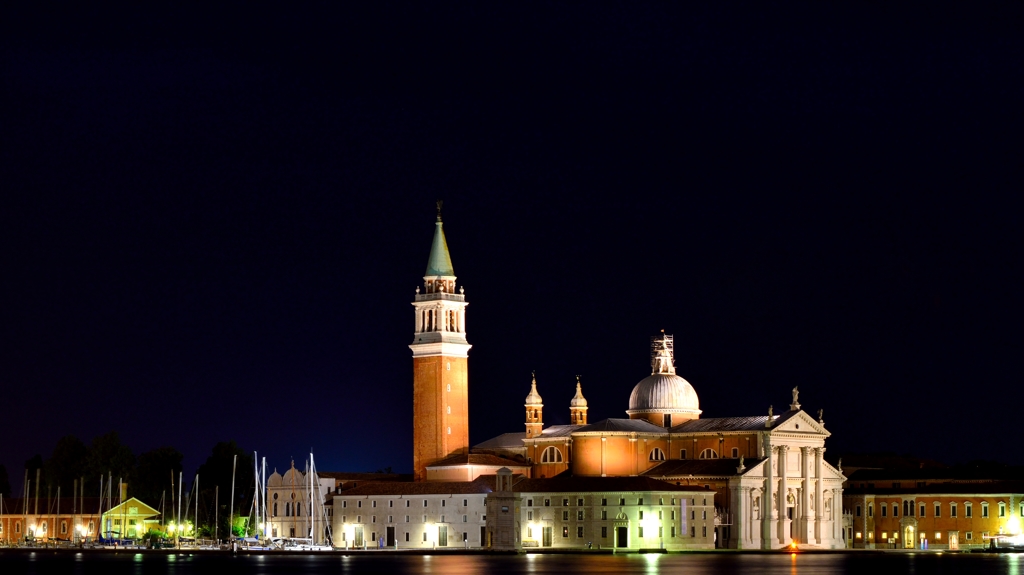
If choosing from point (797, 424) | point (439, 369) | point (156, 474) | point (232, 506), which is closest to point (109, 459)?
point (156, 474)

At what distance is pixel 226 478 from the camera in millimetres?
122938

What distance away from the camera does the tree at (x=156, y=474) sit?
12419 centimetres

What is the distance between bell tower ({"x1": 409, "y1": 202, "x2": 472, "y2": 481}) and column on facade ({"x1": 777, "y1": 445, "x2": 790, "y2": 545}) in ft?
57.1

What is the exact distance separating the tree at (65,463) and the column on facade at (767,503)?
51277 millimetres

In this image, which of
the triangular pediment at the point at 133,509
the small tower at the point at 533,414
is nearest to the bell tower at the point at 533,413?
the small tower at the point at 533,414

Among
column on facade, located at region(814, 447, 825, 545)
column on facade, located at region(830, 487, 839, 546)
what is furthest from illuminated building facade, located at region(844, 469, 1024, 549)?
column on facade, located at region(814, 447, 825, 545)

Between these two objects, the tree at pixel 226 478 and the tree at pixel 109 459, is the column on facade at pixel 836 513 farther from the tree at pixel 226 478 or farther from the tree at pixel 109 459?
the tree at pixel 109 459

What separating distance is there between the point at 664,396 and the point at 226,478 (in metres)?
32.9

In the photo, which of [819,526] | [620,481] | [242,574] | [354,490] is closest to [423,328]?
[354,490]

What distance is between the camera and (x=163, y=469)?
125 m

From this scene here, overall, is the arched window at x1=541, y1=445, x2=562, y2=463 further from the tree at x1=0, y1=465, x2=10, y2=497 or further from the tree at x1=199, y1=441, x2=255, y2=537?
the tree at x1=0, y1=465, x2=10, y2=497

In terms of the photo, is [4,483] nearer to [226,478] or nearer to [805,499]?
[226,478]

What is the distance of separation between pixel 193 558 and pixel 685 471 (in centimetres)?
2500

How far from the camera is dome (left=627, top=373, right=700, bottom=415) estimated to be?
343ft
